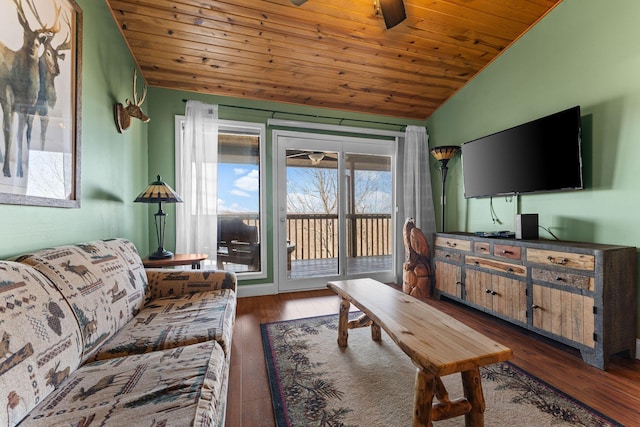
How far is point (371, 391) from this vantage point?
155 centimetres

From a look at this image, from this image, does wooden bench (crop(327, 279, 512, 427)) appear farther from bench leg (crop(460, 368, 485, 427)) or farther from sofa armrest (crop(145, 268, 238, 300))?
sofa armrest (crop(145, 268, 238, 300))

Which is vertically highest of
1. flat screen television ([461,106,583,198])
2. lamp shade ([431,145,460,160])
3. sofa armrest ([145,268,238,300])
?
lamp shade ([431,145,460,160])

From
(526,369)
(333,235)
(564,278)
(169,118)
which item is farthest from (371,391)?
(169,118)

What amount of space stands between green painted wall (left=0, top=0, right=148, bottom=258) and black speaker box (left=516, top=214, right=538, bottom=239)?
3221mm

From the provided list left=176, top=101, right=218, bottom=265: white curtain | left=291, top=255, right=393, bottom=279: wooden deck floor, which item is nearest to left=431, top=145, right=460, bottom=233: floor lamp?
left=291, top=255, right=393, bottom=279: wooden deck floor

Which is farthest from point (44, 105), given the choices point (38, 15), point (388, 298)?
point (388, 298)

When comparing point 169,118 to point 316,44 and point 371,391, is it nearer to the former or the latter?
point 316,44

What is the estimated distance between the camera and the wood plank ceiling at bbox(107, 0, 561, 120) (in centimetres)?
235

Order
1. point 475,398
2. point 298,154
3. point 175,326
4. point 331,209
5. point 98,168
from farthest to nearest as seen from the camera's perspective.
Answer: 1. point 331,209
2. point 298,154
3. point 98,168
4. point 175,326
5. point 475,398

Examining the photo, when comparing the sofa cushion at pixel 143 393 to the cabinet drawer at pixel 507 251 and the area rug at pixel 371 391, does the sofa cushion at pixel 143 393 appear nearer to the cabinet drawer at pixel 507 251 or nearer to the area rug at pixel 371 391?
the area rug at pixel 371 391

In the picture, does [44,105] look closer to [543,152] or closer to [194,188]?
[194,188]

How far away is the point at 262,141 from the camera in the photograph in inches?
134

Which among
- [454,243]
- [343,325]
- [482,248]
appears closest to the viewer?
[343,325]

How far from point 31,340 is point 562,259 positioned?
284cm
